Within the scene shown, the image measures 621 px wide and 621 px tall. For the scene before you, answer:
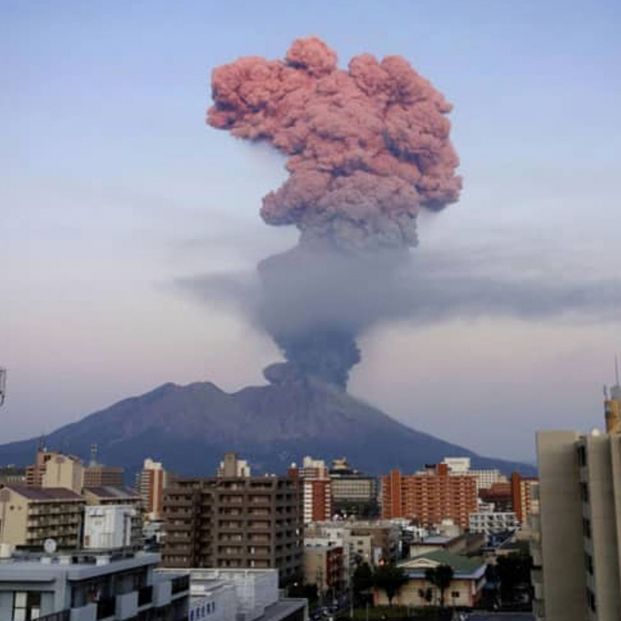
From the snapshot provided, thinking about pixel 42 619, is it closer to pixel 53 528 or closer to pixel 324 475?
pixel 53 528

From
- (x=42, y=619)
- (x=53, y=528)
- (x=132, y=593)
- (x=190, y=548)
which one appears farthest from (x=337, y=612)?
(x=42, y=619)

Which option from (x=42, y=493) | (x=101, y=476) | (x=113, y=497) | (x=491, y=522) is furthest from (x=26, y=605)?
(x=101, y=476)

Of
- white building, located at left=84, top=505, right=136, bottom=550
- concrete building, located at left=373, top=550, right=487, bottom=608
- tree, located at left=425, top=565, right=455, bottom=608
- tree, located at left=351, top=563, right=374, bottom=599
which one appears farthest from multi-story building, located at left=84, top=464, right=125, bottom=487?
white building, located at left=84, top=505, right=136, bottom=550

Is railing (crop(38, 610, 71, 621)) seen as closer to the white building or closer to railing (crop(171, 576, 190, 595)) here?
the white building

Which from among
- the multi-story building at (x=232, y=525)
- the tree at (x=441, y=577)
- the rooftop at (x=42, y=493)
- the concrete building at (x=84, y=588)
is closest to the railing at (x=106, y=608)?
the concrete building at (x=84, y=588)

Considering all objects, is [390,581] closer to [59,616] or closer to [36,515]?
[36,515]

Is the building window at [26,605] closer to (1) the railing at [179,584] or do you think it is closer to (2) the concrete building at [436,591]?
(1) the railing at [179,584]
